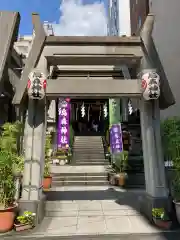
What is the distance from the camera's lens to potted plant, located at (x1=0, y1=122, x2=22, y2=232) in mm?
5953

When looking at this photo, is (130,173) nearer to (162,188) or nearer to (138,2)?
(162,188)

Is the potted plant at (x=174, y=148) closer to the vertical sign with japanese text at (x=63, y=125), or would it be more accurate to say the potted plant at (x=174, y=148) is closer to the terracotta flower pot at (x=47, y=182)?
the terracotta flower pot at (x=47, y=182)

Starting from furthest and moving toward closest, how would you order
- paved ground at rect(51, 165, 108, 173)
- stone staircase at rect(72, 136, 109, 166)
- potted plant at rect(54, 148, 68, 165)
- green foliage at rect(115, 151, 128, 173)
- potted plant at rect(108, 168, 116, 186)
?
stone staircase at rect(72, 136, 109, 166)
potted plant at rect(54, 148, 68, 165)
paved ground at rect(51, 165, 108, 173)
green foliage at rect(115, 151, 128, 173)
potted plant at rect(108, 168, 116, 186)

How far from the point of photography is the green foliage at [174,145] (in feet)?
20.9

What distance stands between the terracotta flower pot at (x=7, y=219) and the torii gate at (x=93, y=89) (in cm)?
42

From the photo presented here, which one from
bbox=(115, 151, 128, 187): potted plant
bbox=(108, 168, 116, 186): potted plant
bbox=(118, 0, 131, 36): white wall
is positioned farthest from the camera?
bbox=(118, 0, 131, 36): white wall

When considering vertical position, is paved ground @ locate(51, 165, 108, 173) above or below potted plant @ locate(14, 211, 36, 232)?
above

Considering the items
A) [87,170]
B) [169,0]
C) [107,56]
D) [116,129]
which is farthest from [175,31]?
[87,170]

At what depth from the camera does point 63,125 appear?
54.0 feet

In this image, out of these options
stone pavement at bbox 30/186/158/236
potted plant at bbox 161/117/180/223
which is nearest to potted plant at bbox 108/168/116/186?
stone pavement at bbox 30/186/158/236

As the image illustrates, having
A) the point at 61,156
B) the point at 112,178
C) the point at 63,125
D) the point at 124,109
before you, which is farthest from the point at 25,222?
the point at 124,109

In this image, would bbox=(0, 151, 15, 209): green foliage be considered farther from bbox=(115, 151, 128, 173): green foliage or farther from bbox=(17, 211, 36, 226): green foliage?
bbox=(115, 151, 128, 173): green foliage

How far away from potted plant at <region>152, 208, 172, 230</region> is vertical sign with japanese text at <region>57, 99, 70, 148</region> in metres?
10.1

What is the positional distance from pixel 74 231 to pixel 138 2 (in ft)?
73.1
